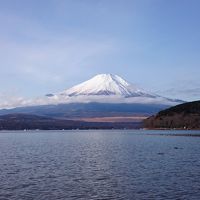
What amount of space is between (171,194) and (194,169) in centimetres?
1627

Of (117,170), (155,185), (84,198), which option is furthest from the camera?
(117,170)

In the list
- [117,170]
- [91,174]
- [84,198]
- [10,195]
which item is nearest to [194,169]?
[117,170]

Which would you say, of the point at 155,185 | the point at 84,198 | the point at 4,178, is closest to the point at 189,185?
the point at 155,185

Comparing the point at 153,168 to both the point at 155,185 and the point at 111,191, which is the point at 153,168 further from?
the point at 111,191

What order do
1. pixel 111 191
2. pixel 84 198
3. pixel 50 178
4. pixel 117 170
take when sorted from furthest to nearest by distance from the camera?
1. pixel 117 170
2. pixel 50 178
3. pixel 111 191
4. pixel 84 198

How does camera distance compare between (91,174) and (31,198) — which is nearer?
(31,198)

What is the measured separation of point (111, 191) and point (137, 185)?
3.76 m

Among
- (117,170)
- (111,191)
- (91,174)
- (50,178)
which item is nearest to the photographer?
(111,191)

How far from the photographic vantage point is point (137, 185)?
38781 mm

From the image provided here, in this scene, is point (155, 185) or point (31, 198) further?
point (155, 185)

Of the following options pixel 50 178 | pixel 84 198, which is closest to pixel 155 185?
pixel 84 198

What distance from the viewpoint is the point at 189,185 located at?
3856 centimetres

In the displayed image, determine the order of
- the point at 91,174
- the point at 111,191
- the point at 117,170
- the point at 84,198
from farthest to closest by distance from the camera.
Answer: the point at 117,170 < the point at 91,174 < the point at 111,191 < the point at 84,198

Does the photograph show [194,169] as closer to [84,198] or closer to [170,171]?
[170,171]
